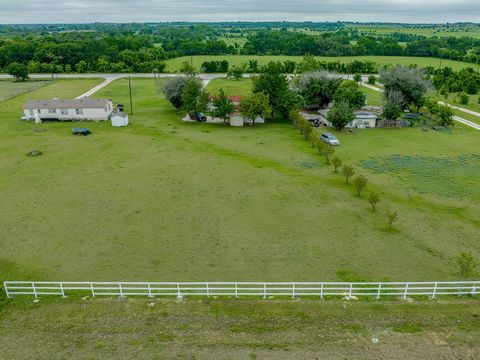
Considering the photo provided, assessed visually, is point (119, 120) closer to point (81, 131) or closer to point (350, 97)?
point (81, 131)

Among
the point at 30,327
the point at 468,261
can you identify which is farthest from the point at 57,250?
the point at 468,261

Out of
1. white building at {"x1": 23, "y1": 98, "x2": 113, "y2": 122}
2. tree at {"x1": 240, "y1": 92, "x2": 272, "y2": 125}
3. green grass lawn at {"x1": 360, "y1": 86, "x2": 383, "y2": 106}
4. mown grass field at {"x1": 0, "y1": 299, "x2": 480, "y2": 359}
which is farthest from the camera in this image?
green grass lawn at {"x1": 360, "y1": 86, "x2": 383, "y2": 106}

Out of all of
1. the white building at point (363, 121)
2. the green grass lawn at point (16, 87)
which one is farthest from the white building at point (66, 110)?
the white building at point (363, 121)

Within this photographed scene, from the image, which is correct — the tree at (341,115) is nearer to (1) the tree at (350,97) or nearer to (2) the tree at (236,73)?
(1) the tree at (350,97)

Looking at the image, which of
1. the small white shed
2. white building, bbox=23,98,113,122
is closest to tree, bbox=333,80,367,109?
the small white shed

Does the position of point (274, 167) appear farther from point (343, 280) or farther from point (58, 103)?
point (58, 103)

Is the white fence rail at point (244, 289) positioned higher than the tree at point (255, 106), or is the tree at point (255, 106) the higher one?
the tree at point (255, 106)

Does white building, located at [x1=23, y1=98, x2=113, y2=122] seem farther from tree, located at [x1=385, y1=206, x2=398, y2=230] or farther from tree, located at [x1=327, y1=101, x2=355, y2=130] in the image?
tree, located at [x1=385, y1=206, x2=398, y2=230]
